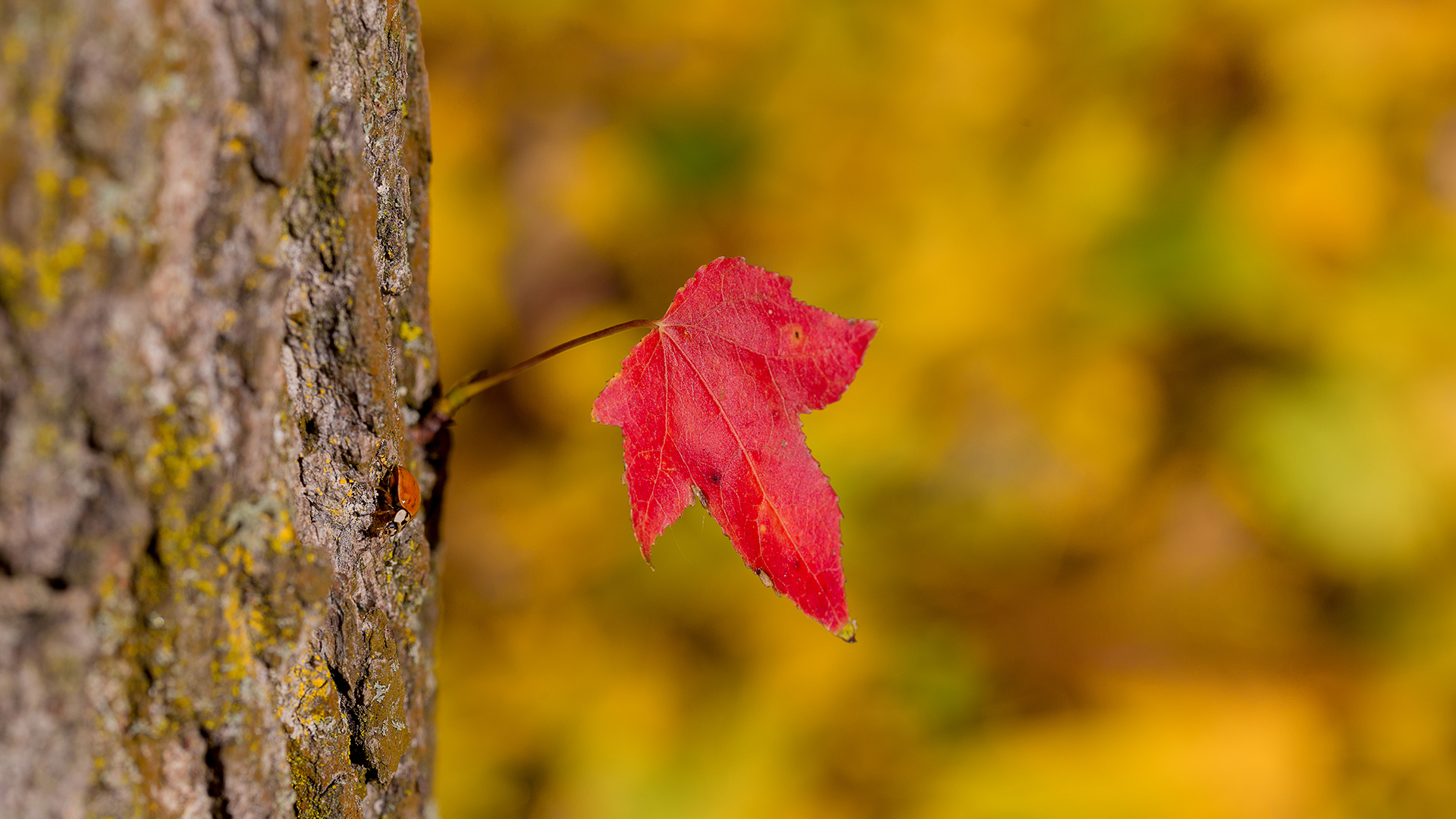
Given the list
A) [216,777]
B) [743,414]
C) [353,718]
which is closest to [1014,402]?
[743,414]

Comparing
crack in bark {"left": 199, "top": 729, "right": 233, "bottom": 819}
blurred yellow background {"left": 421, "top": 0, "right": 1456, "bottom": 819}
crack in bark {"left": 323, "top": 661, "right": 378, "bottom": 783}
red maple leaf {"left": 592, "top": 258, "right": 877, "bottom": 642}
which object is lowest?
crack in bark {"left": 199, "top": 729, "right": 233, "bottom": 819}

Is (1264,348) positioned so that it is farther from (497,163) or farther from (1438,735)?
(497,163)

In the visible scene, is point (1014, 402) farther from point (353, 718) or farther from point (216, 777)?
point (216, 777)

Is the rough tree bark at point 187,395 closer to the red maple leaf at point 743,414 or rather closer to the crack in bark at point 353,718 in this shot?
the crack in bark at point 353,718

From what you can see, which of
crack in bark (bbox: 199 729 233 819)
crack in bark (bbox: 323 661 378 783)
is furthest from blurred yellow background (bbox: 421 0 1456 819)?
crack in bark (bbox: 199 729 233 819)

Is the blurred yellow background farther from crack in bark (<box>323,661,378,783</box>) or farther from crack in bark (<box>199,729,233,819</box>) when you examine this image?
crack in bark (<box>199,729,233,819</box>)

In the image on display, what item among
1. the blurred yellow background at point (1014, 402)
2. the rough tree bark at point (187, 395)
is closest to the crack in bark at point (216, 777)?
the rough tree bark at point (187, 395)

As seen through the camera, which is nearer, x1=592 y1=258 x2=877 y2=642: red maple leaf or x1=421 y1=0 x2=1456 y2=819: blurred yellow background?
x1=592 y1=258 x2=877 y2=642: red maple leaf
